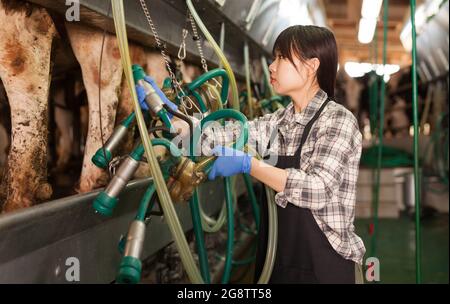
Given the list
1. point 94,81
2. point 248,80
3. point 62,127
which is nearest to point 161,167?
point 94,81

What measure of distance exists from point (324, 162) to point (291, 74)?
25 centimetres

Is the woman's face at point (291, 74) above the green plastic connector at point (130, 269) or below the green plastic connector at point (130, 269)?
above

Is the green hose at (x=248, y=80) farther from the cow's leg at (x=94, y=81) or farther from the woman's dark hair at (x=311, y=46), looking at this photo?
the woman's dark hair at (x=311, y=46)

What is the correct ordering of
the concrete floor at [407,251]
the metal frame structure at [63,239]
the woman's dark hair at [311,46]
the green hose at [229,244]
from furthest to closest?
Result: 1. the concrete floor at [407,251]
2. the green hose at [229,244]
3. the woman's dark hair at [311,46]
4. the metal frame structure at [63,239]

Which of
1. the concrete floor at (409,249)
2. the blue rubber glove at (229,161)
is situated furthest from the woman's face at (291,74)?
the concrete floor at (409,249)

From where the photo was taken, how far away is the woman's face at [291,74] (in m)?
1.11

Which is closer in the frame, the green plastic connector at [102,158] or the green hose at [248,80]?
the green plastic connector at [102,158]

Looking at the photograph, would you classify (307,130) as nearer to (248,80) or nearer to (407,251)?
(248,80)

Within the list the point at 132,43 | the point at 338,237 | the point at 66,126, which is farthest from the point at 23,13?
the point at 66,126

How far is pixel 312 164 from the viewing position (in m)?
1.03

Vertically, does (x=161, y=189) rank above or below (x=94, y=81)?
below

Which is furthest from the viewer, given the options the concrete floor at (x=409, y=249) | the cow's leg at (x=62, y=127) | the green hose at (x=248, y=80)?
the cow's leg at (x=62, y=127)
